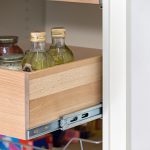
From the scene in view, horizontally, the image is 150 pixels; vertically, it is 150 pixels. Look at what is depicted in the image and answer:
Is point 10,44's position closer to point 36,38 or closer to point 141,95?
point 36,38

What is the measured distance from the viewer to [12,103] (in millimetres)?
944

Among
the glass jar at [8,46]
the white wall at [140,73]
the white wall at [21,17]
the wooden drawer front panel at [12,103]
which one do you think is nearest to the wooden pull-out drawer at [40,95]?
the wooden drawer front panel at [12,103]

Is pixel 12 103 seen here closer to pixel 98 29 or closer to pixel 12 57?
pixel 12 57

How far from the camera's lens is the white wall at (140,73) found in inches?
42.5

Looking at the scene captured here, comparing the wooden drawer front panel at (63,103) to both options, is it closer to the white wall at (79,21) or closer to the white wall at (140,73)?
the white wall at (140,73)

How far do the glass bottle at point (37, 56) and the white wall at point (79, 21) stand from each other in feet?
1.69

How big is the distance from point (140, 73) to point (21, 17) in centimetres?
59

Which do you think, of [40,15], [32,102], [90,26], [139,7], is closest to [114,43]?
[139,7]

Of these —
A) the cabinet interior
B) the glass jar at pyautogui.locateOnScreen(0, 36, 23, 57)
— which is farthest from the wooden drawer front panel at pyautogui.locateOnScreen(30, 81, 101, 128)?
the cabinet interior

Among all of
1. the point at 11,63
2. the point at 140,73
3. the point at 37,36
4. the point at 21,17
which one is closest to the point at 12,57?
the point at 11,63

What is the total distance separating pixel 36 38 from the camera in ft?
3.31

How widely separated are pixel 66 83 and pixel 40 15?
69cm

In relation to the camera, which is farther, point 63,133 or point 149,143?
point 63,133

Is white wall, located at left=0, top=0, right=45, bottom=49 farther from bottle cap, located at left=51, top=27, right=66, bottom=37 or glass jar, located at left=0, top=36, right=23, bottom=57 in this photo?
bottle cap, located at left=51, top=27, right=66, bottom=37
